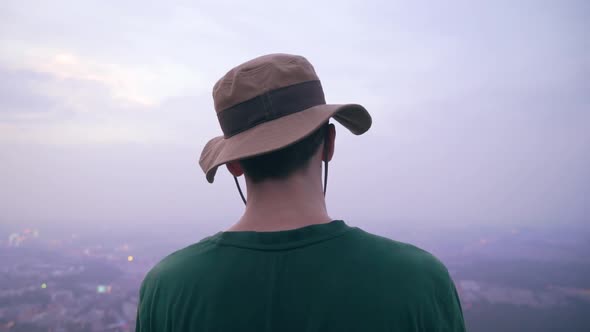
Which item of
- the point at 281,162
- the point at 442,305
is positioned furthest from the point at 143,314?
the point at 442,305

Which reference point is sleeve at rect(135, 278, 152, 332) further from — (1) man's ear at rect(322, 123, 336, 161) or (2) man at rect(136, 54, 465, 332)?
(1) man's ear at rect(322, 123, 336, 161)

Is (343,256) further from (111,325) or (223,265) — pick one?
(111,325)

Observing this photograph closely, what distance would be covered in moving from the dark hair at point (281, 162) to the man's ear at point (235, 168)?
0.18m

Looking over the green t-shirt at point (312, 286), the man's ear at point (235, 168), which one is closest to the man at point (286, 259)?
the green t-shirt at point (312, 286)

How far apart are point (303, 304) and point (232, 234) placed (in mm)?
572

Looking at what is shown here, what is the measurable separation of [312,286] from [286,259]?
0.62ft

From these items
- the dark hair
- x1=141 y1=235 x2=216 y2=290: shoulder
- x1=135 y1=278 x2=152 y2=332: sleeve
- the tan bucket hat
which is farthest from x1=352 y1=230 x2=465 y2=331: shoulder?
x1=135 y1=278 x2=152 y2=332: sleeve

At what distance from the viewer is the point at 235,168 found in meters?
2.31

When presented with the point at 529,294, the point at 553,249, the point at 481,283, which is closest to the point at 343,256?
the point at 529,294

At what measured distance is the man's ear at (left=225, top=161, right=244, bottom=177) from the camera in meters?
2.25

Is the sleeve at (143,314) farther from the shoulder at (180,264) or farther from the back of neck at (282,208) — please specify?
the back of neck at (282,208)

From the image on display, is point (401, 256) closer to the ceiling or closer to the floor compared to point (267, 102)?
closer to the floor

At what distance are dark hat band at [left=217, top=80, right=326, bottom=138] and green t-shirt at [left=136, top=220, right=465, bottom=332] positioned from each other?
781mm

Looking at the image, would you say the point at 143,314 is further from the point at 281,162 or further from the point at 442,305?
the point at 442,305
